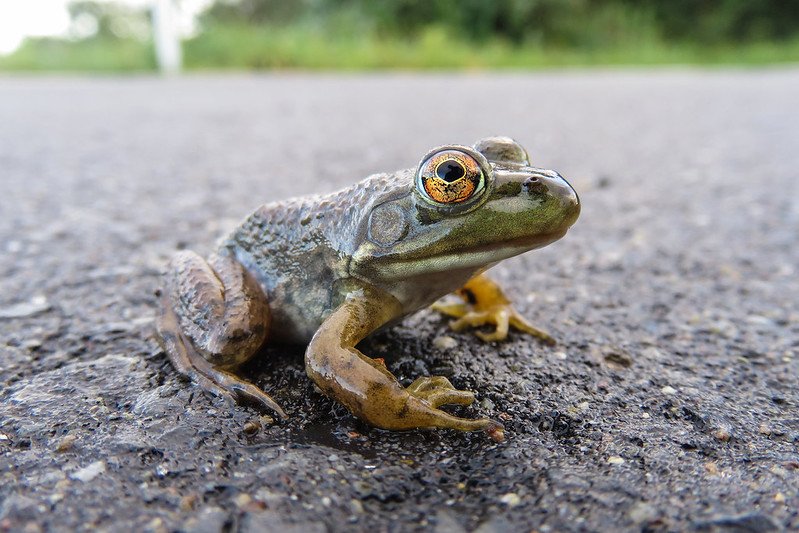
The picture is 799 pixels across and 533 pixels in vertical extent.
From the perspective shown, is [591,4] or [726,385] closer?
[726,385]

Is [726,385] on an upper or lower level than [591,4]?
lower

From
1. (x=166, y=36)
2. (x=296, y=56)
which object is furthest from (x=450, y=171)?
(x=296, y=56)

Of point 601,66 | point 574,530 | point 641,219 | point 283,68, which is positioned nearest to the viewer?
point 574,530

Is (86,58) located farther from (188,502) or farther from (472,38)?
(188,502)

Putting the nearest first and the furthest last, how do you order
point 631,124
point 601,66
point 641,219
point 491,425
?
1. point 491,425
2. point 641,219
3. point 631,124
4. point 601,66

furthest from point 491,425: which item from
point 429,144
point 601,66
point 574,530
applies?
point 601,66

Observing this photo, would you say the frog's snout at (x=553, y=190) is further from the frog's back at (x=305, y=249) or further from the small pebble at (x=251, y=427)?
the small pebble at (x=251, y=427)

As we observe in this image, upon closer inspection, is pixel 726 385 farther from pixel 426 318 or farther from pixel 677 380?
pixel 426 318

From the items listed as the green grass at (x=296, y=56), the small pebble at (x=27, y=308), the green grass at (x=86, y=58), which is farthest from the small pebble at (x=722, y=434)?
the green grass at (x=86, y=58)
